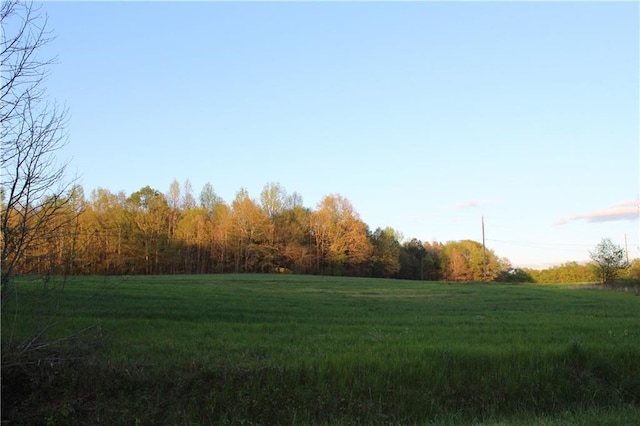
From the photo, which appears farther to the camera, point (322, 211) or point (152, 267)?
point (322, 211)

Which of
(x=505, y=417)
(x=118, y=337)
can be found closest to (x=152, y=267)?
(x=118, y=337)

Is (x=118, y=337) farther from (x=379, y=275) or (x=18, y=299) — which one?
(x=379, y=275)

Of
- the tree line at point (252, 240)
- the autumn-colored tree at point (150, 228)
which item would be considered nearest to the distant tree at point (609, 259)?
the tree line at point (252, 240)

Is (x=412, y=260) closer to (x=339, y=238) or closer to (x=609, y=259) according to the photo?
(x=339, y=238)

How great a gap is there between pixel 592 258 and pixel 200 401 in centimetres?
7077

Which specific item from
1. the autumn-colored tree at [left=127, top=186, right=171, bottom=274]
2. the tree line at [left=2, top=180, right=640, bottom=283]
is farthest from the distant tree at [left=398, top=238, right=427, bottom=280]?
the autumn-colored tree at [left=127, top=186, right=171, bottom=274]

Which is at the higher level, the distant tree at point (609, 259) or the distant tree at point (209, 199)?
the distant tree at point (209, 199)

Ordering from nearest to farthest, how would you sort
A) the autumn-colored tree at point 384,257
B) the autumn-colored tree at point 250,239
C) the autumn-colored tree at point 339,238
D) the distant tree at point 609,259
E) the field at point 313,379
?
the field at point 313,379
the distant tree at point 609,259
the autumn-colored tree at point 250,239
the autumn-colored tree at point 339,238
the autumn-colored tree at point 384,257

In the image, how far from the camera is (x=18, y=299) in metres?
9.27

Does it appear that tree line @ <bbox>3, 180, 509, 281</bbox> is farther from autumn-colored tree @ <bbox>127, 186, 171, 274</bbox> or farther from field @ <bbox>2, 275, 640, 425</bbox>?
field @ <bbox>2, 275, 640, 425</bbox>

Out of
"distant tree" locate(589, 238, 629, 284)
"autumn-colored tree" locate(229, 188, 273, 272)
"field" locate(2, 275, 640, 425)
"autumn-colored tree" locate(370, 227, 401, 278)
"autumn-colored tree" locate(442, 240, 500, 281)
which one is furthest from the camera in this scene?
"autumn-colored tree" locate(442, 240, 500, 281)

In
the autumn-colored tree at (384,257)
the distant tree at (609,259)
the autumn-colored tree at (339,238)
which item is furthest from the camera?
the autumn-colored tree at (384,257)

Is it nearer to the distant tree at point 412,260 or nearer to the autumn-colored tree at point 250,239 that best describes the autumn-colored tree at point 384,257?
the distant tree at point 412,260

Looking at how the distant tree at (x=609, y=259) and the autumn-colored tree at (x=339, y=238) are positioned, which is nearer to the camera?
the distant tree at (x=609, y=259)
